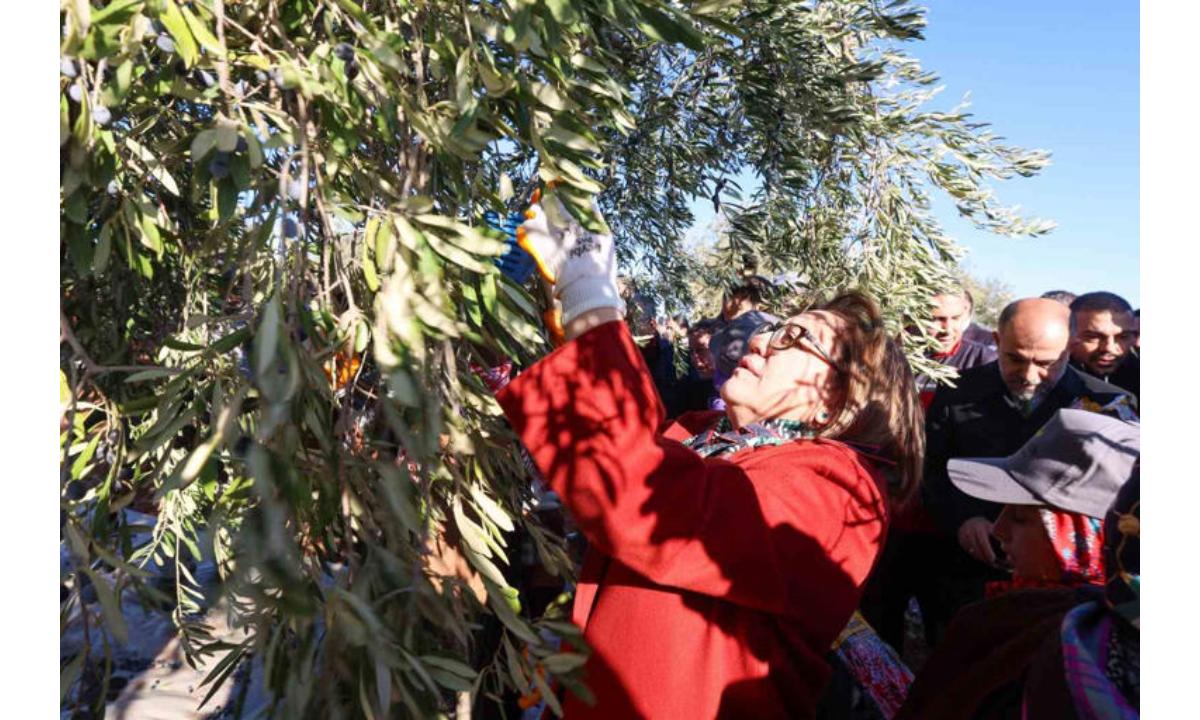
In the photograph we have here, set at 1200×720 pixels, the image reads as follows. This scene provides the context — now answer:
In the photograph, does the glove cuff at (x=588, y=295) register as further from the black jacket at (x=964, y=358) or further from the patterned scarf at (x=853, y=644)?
the black jacket at (x=964, y=358)

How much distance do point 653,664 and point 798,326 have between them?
33.5 inches

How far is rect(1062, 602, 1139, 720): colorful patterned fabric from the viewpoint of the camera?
3.80 feet

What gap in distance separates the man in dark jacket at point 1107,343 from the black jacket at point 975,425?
59 cm

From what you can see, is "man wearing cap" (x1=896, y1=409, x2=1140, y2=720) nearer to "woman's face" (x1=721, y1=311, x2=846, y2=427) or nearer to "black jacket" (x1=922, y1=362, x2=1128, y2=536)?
"woman's face" (x1=721, y1=311, x2=846, y2=427)

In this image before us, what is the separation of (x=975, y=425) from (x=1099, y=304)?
39.6 inches

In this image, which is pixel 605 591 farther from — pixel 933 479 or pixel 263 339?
pixel 933 479

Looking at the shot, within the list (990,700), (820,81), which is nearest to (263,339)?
(990,700)

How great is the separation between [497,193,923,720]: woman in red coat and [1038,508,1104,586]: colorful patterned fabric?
34 cm

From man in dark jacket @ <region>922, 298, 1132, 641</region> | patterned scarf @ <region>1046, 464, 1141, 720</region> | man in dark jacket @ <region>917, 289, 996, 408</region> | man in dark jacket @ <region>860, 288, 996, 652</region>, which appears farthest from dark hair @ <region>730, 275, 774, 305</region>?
patterned scarf @ <region>1046, 464, 1141, 720</region>

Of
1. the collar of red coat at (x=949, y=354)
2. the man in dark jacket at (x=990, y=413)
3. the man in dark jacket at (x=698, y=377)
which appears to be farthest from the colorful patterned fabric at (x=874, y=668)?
the man in dark jacket at (x=698, y=377)

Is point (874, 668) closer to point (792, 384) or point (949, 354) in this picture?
point (792, 384)

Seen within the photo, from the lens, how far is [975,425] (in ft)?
11.5

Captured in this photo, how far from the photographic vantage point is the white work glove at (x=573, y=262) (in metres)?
1.60

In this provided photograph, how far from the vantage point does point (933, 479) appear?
3.56 metres
